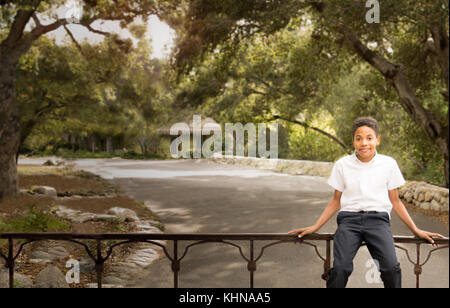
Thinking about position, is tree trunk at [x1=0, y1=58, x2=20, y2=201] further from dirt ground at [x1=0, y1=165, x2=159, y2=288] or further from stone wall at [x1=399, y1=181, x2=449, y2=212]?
stone wall at [x1=399, y1=181, x2=449, y2=212]

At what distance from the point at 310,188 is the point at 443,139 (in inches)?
192

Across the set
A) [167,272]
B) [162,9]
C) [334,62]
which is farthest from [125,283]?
[334,62]

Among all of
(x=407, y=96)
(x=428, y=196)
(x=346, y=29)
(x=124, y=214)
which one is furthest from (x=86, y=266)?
(x=428, y=196)

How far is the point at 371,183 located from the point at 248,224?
6209 mm

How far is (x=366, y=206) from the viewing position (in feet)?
7.48

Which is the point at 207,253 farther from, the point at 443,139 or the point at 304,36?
the point at 304,36

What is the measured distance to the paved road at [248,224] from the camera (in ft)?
17.8

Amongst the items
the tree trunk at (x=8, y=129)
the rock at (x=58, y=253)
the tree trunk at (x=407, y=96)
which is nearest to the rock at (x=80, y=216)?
the rock at (x=58, y=253)

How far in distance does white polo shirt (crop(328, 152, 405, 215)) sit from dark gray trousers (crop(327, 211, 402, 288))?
52 mm

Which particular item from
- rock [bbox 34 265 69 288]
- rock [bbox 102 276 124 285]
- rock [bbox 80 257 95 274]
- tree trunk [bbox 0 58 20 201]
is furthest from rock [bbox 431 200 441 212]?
tree trunk [bbox 0 58 20 201]

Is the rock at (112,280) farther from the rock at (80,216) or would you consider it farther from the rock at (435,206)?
the rock at (435,206)

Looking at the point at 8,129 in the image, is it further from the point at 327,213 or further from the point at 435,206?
the point at 435,206

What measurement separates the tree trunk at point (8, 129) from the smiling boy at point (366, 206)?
9.73 meters

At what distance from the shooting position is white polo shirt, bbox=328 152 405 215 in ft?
7.48
